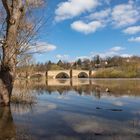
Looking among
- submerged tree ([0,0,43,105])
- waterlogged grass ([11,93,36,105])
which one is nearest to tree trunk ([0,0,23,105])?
submerged tree ([0,0,43,105])

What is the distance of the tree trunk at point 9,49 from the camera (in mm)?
17328

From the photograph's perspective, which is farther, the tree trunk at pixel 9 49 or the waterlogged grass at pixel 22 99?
the waterlogged grass at pixel 22 99

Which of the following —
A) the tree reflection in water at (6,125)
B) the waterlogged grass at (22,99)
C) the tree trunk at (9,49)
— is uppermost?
the tree trunk at (9,49)

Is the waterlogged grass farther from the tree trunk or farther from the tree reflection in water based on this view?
the tree reflection in water

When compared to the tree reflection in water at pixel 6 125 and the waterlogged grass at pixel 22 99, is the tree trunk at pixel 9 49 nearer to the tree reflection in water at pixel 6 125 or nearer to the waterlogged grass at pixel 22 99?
the tree reflection in water at pixel 6 125

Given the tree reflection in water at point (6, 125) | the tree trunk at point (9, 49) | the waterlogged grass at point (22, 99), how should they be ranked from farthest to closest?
the waterlogged grass at point (22, 99), the tree trunk at point (9, 49), the tree reflection in water at point (6, 125)

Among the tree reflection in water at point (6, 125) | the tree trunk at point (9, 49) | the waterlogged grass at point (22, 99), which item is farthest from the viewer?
the waterlogged grass at point (22, 99)

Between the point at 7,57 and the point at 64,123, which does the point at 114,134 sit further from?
the point at 7,57

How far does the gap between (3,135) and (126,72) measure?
352ft

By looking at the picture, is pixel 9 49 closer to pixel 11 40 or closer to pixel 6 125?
pixel 11 40

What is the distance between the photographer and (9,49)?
56.6 ft

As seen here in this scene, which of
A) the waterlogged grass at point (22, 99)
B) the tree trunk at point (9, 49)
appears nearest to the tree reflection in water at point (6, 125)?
the tree trunk at point (9, 49)

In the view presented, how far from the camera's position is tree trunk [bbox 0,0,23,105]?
56.9 feet

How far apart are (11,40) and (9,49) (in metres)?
0.51
